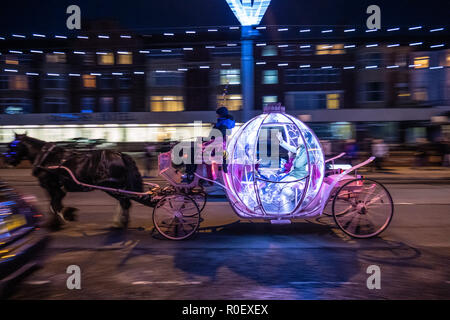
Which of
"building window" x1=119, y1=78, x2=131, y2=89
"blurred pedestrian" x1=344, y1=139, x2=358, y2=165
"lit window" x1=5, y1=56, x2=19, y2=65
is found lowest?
"blurred pedestrian" x1=344, y1=139, x2=358, y2=165

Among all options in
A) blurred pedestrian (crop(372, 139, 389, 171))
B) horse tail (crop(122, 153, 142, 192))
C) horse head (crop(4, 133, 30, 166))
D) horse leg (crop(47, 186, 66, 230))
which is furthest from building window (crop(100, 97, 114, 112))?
horse tail (crop(122, 153, 142, 192))

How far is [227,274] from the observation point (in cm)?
456

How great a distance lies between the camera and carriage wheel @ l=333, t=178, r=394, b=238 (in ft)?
19.6

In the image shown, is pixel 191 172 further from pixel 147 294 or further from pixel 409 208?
pixel 409 208

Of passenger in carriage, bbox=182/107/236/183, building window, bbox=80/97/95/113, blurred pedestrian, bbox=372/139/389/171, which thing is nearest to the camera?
passenger in carriage, bbox=182/107/236/183

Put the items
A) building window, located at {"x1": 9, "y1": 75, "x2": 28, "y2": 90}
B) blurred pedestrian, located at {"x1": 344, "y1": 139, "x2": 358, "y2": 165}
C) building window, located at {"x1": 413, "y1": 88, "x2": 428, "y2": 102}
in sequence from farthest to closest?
building window, located at {"x1": 9, "y1": 75, "x2": 28, "y2": 90}, building window, located at {"x1": 413, "y1": 88, "x2": 428, "y2": 102}, blurred pedestrian, located at {"x1": 344, "y1": 139, "x2": 358, "y2": 165}

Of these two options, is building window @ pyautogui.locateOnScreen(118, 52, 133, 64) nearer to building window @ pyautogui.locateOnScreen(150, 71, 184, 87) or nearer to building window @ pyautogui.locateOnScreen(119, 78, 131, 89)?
building window @ pyautogui.locateOnScreen(119, 78, 131, 89)

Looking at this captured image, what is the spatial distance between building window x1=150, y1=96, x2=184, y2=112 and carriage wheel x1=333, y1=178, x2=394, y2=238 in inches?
1126

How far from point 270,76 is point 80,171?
2893 cm

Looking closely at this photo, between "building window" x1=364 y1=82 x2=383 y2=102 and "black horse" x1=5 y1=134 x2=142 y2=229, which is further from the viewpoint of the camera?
"building window" x1=364 y1=82 x2=383 y2=102

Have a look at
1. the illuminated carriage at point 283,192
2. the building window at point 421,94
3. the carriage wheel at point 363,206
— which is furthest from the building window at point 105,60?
the carriage wheel at point 363,206

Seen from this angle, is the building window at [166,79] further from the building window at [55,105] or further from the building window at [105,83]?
the building window at [55,105]
